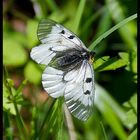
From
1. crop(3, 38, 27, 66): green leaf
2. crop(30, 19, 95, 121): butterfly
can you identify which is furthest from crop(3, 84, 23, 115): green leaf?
crop(3, 38, 27, 66): green leaf

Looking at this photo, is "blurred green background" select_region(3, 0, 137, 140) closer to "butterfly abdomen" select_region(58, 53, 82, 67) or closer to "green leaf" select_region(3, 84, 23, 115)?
"green leaf" select_region(3, 84, 23, 115)

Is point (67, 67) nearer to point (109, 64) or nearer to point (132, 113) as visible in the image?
point (109, 64)

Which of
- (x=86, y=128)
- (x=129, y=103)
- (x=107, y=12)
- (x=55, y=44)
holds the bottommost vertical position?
(x=86, y=128)

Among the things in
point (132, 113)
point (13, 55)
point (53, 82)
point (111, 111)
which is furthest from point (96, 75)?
point (53, 82)

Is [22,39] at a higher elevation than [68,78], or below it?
higher

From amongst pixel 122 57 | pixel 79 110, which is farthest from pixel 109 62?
pixel 79 110

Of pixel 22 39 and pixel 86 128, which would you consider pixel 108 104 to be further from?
pixel 22 39
